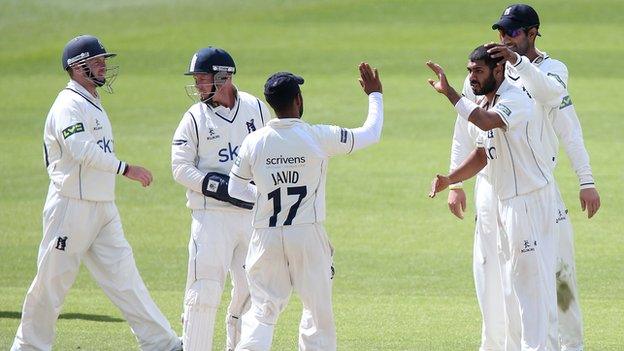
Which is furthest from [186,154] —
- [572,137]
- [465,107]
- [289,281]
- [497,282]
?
[572,137]

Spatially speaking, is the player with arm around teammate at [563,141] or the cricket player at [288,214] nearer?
the cricket player at [288,214]

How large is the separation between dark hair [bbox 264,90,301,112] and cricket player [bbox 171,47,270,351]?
2.76ft

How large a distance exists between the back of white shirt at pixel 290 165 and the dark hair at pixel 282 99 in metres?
0.08

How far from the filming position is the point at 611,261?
12.7 meters

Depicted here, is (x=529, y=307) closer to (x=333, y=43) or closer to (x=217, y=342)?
(x=217, y=342)

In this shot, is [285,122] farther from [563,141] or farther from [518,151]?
[563,141]

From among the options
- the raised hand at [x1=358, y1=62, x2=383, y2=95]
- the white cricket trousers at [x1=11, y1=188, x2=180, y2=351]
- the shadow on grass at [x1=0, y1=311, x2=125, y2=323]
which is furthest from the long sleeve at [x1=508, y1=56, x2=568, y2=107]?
the shadow on grass at [x1=0, y1=311, x2=125, y2=323]

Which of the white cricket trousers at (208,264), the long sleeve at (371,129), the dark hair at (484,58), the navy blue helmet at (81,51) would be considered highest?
the navy blue helmet at (81,51)

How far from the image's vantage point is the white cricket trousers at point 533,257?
7.72m

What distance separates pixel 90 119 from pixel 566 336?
140 inches

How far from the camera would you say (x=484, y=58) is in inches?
301

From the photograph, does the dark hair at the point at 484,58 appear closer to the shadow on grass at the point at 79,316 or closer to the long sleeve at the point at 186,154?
the long sleeve at the point at 186,154

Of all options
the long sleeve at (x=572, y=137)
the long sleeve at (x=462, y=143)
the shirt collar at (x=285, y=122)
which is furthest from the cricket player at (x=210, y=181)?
the long sleeve at (x=572, y=137)

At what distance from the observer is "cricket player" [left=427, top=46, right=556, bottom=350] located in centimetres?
770
